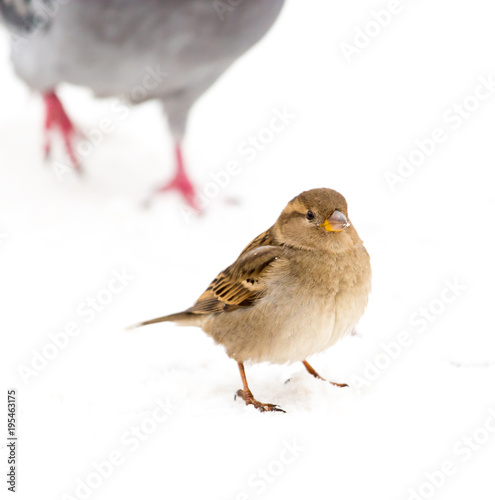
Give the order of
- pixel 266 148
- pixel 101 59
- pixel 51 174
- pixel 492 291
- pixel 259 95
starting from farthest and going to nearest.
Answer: pixel 259 95
pixel 266 148
pixel 51 174
pixel 101 59
pixel 492 291

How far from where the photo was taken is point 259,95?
207 inches

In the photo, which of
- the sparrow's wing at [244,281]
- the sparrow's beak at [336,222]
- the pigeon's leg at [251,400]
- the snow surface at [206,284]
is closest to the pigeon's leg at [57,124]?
the snow surface at [206,284]

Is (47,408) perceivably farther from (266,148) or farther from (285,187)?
(266,148)

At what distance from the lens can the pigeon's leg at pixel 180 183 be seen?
412cm

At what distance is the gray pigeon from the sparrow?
1.55 m

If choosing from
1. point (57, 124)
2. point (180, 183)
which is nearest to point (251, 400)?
point (180, 183)

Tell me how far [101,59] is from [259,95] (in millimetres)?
1874

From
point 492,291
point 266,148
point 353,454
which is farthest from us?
point 266,148

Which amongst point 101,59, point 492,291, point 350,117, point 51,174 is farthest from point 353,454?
point 350,117

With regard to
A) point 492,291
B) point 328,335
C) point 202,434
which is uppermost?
point 492,291

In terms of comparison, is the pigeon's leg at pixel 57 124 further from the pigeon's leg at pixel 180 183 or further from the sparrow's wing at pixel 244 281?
the sparrow's wing at pixel 244 281

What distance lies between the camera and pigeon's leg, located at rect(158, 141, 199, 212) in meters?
4.12

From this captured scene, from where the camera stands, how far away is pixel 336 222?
2061 millimetres

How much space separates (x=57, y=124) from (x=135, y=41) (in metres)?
1.05
